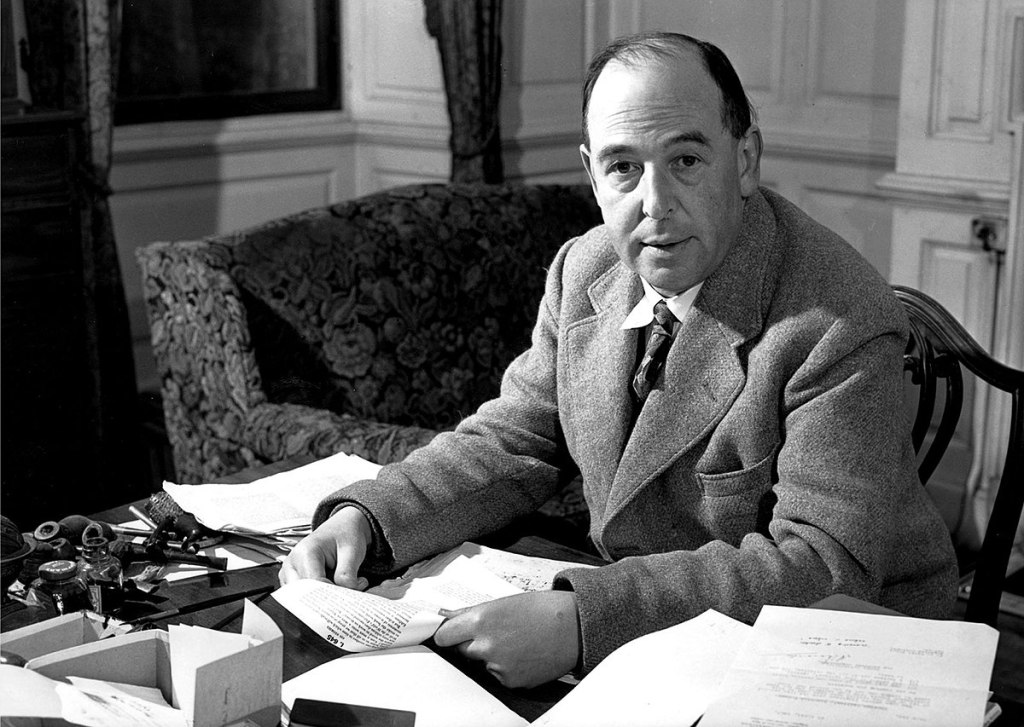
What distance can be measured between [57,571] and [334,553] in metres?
0.35

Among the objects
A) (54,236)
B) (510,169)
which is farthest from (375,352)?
(510,169)

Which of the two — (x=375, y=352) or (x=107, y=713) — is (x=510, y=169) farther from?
(x=107, y=713)

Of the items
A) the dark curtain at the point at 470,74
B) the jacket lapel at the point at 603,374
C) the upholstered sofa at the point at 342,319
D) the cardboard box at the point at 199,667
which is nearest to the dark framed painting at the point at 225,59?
the dark curtain at the point at 470,74

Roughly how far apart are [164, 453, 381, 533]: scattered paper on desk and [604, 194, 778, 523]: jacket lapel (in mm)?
480

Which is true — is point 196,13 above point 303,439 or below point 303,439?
above

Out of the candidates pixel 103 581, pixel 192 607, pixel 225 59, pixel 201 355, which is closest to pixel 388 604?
pixel 192 607

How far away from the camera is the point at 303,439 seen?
9.67 ft

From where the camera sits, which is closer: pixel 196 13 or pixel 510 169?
pixel 196 13

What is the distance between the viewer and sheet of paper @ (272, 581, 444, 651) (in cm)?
144

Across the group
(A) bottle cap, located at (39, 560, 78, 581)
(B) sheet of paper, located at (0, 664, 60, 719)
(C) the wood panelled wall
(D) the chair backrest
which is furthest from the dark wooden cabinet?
(B) sheet of paper, located at (0, 664, 60, 719)

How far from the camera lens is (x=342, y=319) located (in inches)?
137

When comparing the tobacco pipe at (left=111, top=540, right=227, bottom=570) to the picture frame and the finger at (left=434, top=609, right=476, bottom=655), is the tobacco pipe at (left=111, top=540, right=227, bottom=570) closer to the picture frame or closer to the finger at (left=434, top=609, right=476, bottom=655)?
the finger at (left=434, top=609, right=476, bottom=655)

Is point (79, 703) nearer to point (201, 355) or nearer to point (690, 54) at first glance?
point (690, 54)

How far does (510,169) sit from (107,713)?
13.2 feet
